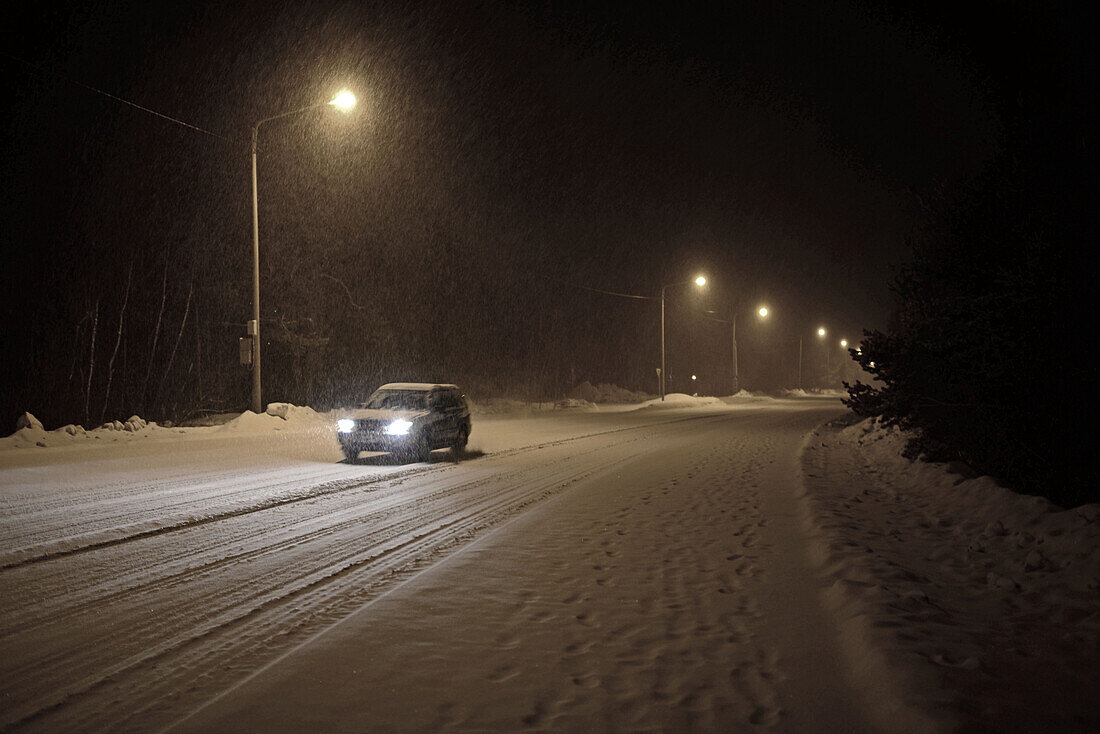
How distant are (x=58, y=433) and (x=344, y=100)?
11.4m

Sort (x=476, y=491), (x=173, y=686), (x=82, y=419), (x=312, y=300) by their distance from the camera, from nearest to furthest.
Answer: (x=173, y=686)
(x=476, y=491)
(x=82, y=419)
(x=312, y=300)

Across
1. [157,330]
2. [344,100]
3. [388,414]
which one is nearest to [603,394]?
[157,330]

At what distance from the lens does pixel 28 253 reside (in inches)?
948

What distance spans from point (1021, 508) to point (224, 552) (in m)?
8.96

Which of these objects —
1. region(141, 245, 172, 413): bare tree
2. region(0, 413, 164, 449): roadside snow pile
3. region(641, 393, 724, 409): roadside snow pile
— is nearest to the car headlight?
region(0, 413, 164, 449): roadside snow pile

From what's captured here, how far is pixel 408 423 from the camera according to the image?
50.7 ft

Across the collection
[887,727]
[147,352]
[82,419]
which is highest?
[147,352]

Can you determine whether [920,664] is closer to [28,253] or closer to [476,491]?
[476,491]

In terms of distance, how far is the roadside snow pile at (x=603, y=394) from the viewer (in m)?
60.6

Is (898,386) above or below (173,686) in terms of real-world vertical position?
above

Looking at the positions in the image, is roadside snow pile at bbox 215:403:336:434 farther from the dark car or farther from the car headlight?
the car headlight

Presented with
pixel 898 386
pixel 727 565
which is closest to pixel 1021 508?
pixel 898 386

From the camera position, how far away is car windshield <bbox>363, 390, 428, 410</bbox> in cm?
1631

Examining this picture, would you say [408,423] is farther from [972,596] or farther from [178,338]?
[178,338]
